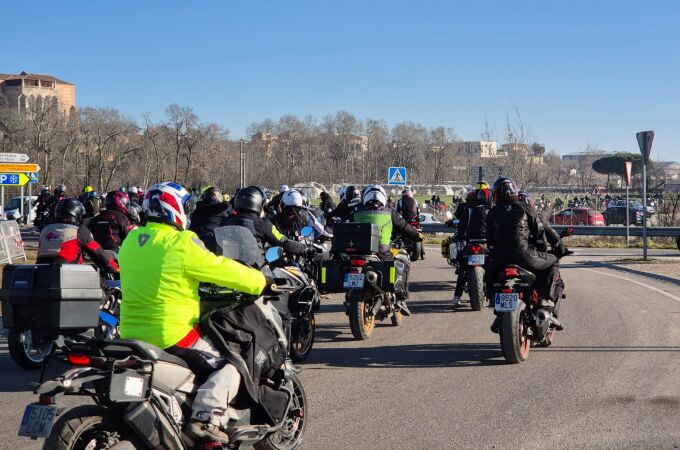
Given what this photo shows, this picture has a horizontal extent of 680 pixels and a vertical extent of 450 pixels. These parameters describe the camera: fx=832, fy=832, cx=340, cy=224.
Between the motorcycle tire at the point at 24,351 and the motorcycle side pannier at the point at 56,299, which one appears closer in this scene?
the motorcycle side pannier at the point at 56,299

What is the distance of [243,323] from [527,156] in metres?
33.0

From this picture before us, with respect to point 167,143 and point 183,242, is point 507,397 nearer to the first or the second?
point 183,242

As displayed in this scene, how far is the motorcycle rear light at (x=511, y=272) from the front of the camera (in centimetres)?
880

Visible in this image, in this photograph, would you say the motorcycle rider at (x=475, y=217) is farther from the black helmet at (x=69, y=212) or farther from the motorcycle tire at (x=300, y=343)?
the black helmet at (x=69, y=212)

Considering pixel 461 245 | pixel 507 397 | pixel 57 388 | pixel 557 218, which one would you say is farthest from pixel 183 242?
pixel 557 218

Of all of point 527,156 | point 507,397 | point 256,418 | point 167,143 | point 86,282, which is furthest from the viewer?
point 167,143

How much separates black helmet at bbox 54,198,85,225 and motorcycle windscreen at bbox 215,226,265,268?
4362 millimetres

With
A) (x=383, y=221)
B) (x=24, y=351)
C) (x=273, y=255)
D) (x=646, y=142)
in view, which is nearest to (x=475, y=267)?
(x=383, y=221)

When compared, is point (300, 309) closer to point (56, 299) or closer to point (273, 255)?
point (273, 255)

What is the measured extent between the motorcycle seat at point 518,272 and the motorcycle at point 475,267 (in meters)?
3.74

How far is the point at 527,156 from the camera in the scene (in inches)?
1444

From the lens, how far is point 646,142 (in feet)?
64.9

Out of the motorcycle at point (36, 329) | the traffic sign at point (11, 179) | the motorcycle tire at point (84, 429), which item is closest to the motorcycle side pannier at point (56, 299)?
the motorcycle at point (36, 329)

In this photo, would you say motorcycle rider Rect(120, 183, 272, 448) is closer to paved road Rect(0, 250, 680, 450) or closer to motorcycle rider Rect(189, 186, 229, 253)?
paved road Rect(0, 250, 680, 450)
